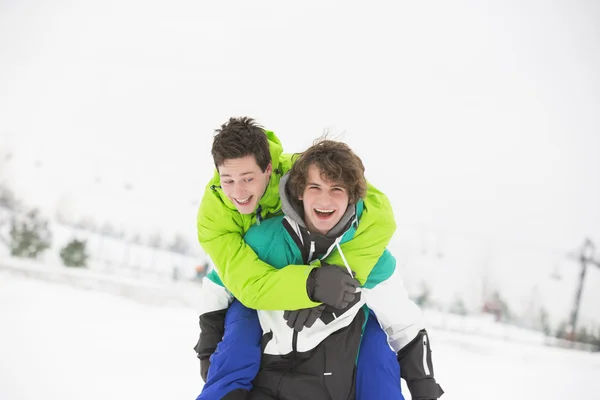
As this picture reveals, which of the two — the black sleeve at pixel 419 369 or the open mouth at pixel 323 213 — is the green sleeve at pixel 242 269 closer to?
the open mouth at pixel 323 213

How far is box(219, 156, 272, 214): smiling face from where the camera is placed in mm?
1325

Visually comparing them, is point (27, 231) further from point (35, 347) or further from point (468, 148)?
point (468, 148)

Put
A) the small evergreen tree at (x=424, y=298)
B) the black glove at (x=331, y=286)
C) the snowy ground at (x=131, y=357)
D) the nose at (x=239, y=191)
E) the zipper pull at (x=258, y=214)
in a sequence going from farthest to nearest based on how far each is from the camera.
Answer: the small evergreen tree at (x=424, y=298), the snowy ground at (x=131, y=357), the zipper pull at (x=258, y=214), the nose at (x=239, y=191), the black glove at (x=331, y=286)

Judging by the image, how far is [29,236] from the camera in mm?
3861

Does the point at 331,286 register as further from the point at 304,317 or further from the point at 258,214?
the point at 258,214

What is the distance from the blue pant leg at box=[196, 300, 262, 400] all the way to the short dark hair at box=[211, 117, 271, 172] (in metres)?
0.45

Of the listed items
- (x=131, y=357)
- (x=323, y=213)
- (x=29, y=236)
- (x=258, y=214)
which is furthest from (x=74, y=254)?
(x=323, y=213)

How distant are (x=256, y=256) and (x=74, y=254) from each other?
3.05m

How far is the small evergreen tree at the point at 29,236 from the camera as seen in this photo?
150 inches

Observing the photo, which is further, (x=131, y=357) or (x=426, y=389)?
(x=131, y=357)

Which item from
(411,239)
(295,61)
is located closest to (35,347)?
(411,239)

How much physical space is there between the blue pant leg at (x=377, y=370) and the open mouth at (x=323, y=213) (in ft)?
1.24

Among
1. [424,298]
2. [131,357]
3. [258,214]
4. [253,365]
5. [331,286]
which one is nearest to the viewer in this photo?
[331,286]

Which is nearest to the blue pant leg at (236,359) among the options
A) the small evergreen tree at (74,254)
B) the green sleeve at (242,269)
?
the green sleeve at (242,269)
